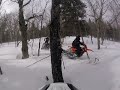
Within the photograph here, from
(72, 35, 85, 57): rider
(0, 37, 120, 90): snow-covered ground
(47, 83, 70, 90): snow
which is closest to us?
(47, 83, 70, 90): snow

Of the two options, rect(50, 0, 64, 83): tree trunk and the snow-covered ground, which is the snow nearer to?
rect(50, 0, 64, 83): tree trunk

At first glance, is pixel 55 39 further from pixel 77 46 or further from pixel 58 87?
pixel 77 46

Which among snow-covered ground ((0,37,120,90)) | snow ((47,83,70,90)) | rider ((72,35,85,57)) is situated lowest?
snow-covered ground ((0,37,120,90))

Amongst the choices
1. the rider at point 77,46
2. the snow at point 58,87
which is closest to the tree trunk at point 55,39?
the snow at point 58,87

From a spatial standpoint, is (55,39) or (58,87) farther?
(55,39)

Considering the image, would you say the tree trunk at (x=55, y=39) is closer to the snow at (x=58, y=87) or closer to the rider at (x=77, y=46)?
the snow at (x=58, y=87)

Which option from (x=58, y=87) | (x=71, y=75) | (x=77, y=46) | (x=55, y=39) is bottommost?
(x=71, y=75)

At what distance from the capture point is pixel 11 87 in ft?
37.6

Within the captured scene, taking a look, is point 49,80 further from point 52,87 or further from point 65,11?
point 65,11

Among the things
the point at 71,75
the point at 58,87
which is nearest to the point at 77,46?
the point at 71,75

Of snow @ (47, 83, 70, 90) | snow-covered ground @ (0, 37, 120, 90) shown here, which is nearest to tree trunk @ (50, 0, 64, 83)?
snow-covered ground @ (0, 37, 120, 90)

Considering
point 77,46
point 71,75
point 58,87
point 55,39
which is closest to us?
point 58,87

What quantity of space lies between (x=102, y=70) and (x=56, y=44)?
14.3 feet

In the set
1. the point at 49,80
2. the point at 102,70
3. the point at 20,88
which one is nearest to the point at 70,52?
the point at 102,70
